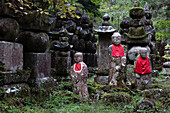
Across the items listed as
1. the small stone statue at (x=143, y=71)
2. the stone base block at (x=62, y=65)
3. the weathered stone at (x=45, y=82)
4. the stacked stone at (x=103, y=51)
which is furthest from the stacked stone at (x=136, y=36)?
the weathered stone at (x=45, y=82)

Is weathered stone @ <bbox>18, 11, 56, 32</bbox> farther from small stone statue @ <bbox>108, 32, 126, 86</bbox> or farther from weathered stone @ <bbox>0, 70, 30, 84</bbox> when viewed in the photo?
small stone statue @ <bbox>108, 32, 126, 86</bbox>

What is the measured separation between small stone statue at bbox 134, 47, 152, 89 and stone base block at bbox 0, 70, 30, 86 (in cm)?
424

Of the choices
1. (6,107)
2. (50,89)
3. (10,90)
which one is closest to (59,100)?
(50,89)

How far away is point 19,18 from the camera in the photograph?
6195 mm

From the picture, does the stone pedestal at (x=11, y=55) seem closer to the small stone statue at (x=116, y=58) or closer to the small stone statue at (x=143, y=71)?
the small stone statue at (x=116, y=58)

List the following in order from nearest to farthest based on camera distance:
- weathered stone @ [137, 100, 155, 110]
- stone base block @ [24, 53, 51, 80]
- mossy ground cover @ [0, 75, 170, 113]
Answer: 1. mossy ground cover @ [0, 75, 170, 113]
2. weathered stone @ [137, 100, 155, 110]
3. stone base block @ [24, 53, 51, 80]

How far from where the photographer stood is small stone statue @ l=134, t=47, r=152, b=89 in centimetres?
808

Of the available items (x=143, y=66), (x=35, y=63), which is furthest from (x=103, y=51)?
(x=35, y=63)

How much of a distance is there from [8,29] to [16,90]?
5.46 feet

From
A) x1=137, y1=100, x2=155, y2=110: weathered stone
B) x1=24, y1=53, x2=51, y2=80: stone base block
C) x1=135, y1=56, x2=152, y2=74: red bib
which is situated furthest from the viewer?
x1=135, y1=56, x2=152, y2=74: red bib

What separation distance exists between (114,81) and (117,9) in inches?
581

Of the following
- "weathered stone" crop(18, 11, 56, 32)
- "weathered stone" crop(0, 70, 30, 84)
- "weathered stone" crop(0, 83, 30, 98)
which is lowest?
"weathered stone" crop(0, 83, 30, 98)

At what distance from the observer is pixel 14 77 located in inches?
225

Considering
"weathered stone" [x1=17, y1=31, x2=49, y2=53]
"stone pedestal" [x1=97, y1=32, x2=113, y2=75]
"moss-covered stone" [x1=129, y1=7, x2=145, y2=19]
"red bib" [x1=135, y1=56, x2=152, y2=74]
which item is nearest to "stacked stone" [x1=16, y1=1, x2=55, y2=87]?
"weathered stone" [x1=17, y1=31, x2=49, y2=53]
